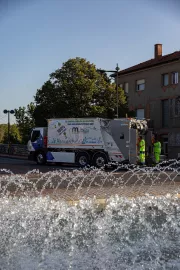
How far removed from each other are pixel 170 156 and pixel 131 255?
32341 millimetres

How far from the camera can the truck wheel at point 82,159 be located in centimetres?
2510

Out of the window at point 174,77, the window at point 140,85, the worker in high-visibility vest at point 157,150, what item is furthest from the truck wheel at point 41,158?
the window at point 140,85

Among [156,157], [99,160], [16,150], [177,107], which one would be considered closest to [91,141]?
[99,160]

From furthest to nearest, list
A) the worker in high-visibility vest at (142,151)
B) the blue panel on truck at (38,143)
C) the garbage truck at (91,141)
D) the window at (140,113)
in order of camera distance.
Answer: the window at (140,113), the blue panel on truck at (38,143), the worker in high-visibility vest at (142,151), the garbage truck at (91,141)

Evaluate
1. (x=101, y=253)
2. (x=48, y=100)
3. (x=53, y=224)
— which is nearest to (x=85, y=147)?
(x=48, y=100)

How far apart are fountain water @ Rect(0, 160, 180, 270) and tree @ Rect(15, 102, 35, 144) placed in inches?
1099

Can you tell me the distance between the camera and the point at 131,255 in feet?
21.6

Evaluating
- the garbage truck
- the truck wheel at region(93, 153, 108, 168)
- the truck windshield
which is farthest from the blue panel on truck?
the truck wheel at region(93, 153, 108, 168)

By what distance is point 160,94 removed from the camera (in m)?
39.5

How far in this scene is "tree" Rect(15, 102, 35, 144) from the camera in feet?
137

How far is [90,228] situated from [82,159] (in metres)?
16.8

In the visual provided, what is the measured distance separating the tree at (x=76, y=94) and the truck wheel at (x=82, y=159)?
28.8 feet

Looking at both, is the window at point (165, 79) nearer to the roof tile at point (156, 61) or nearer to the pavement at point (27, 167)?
the roof tile at point (156, 61)

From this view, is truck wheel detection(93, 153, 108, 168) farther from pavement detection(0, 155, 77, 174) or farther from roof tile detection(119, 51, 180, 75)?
roof tile detection(119, 51, 180, 75)
